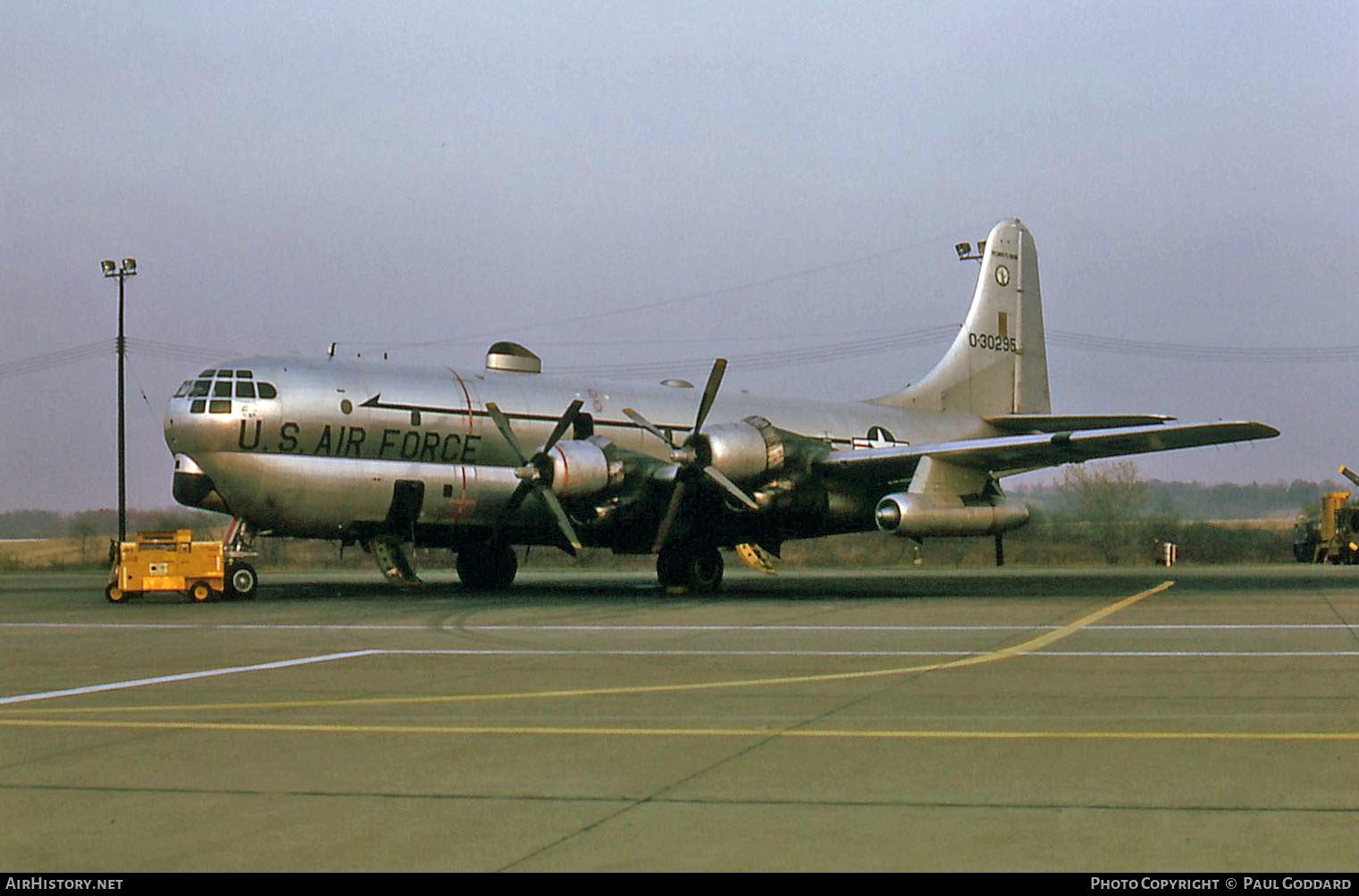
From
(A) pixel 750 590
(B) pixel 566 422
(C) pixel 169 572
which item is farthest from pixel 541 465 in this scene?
(C) pixel 169 572

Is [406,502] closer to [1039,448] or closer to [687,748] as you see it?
[1039,448]

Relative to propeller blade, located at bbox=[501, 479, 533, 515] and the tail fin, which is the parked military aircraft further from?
the tail fin

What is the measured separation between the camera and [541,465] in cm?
2677

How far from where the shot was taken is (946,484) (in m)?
28.5

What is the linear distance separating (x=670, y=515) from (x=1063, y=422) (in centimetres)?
1274

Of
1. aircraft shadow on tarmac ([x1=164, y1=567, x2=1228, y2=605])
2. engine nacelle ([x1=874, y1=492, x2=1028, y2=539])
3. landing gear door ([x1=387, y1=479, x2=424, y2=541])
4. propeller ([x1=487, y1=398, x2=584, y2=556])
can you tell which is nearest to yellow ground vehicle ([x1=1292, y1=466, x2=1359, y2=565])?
aircraft shadow on tarmac ([x1=164, y1=567, x2=1228, y2=605])

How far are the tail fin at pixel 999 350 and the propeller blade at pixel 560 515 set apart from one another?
42.4 ft

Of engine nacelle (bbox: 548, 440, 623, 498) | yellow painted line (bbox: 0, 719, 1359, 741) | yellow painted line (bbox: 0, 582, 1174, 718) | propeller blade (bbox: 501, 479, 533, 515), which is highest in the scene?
engine nacelle (bbox: 548, 440, 623, 498)

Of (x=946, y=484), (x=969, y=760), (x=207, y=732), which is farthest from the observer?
(x=946, y=484)

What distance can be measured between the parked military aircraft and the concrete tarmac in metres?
7.47

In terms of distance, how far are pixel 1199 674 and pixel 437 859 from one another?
29.9 ft

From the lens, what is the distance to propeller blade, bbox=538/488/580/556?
87.1 feet
